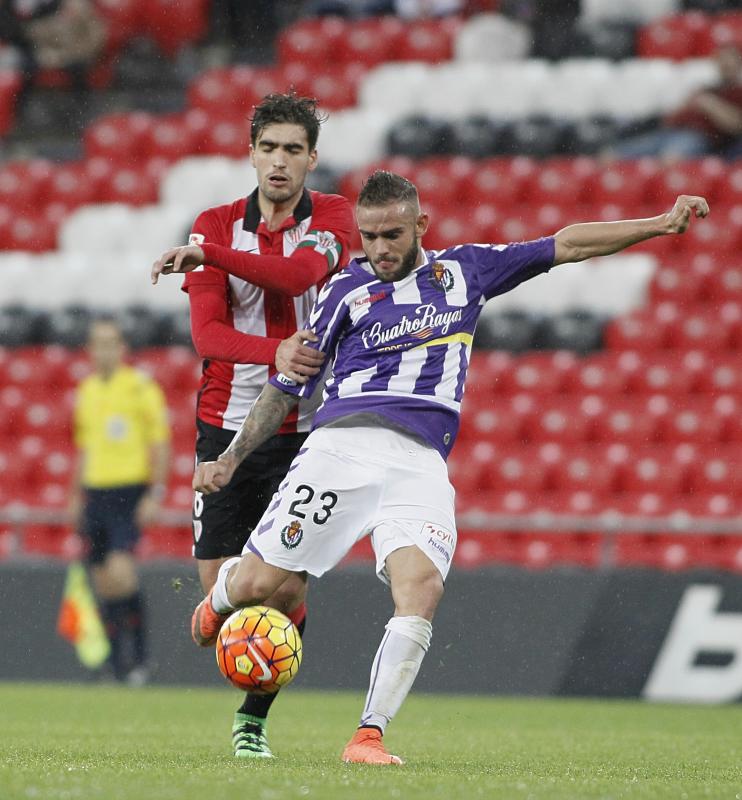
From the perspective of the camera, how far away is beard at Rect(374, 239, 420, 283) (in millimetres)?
5262

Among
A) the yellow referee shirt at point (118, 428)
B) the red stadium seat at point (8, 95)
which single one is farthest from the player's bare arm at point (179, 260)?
the red stadium seat at point (8, 95)

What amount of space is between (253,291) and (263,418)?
1.96 feet

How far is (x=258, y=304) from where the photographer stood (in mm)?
5785

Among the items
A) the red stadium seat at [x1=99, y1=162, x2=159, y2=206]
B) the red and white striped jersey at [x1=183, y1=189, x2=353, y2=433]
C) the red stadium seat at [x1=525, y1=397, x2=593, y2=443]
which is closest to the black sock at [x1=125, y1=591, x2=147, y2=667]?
the red stadium seat at [x1=525, y1=397, x2=593, y2=443]

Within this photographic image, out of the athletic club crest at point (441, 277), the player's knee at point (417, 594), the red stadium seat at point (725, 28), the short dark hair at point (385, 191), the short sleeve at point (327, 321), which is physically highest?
the red stadium seat at point (725, 28)

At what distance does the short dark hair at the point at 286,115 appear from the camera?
5641 millimetres

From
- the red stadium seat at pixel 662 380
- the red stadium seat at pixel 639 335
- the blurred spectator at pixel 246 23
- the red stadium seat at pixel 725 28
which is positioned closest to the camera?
the red stadium seat at pixel 662 380

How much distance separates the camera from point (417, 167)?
1483 cm

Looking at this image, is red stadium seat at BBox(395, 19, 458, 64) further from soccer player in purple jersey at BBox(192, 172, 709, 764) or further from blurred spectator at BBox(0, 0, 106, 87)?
soccer player in purple jersey at BBox(192, 172, 709, 764)

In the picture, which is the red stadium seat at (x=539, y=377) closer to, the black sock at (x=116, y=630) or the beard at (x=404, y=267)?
the black sock at (x=116, y=630)

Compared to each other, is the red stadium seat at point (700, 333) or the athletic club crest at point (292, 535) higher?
the red stadium seat at point (700, 333)

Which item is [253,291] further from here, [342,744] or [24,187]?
[24,187]

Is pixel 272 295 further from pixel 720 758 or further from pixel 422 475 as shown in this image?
pixel 720 758

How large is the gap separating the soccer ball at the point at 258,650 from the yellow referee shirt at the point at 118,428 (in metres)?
5.34
